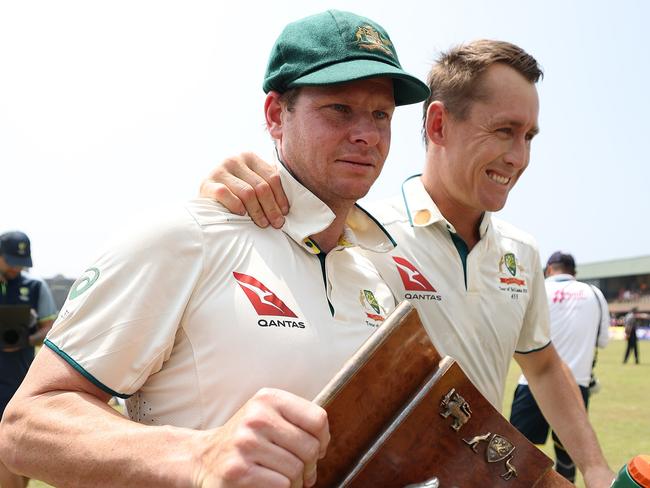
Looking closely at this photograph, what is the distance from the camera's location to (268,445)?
1.05 metres

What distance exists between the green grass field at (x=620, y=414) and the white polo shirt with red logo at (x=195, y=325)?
5.23 meters

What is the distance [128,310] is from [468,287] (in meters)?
1.63

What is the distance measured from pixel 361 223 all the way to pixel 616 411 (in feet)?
32.2

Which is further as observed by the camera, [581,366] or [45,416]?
[581,366]

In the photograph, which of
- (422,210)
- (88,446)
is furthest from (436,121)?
(88,446)

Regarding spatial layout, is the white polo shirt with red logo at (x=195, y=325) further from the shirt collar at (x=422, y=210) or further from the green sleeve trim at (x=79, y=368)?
the shirt collar at (x=422, y=210)

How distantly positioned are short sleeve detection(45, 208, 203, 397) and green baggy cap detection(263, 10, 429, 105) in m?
0.59

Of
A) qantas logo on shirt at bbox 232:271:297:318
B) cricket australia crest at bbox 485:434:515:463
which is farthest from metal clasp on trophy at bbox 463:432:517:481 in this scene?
qantas logo on shirt at bbox 232:271:297:318

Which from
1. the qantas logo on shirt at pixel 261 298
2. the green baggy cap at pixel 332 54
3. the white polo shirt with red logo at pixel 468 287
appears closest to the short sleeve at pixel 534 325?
the white polo shirt with red logo at pixel 468 287

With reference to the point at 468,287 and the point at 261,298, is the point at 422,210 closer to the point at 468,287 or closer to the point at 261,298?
the point at 468,287

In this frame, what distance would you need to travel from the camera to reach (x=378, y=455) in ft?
4.60

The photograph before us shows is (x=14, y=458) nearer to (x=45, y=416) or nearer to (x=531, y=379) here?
(x=45, y=416)

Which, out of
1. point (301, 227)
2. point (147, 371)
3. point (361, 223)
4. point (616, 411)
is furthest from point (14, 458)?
point (616, 411)

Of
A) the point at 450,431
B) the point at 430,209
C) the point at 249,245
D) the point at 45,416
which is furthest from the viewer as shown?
the point at 430,209
